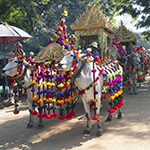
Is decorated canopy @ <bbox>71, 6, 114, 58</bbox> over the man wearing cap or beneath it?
over

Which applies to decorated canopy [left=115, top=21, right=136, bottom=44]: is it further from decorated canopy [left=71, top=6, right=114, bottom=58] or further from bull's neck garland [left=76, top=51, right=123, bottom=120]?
bull's neck garland [left=76, top=51, right=123, bottom=120]

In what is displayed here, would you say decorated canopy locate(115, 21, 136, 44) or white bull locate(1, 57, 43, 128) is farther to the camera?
decorated canopy locate(115, 21, 136, 44)

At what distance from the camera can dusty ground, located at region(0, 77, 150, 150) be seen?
391 centimetres

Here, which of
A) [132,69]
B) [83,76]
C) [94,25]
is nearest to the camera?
[83,76]

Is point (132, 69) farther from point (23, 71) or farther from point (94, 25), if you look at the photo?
point (23, 71)

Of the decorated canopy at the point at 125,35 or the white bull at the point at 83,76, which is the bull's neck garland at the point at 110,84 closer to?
the white bull at the point at 83,76

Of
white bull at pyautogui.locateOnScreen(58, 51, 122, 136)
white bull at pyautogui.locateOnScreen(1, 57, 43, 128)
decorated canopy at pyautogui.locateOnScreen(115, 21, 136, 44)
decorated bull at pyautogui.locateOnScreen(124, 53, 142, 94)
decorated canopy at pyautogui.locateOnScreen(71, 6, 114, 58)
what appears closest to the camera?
white bull at pyautogui.locateOnScreen(58, 51, 122, 136)

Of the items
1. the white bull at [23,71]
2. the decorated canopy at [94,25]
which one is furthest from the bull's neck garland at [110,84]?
the white bull at [23,71]

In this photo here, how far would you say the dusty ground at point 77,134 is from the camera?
3907 millimetres

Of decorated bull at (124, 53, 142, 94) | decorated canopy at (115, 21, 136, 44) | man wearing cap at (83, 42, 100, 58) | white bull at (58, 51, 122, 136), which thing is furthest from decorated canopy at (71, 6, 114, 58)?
decorated canopy at (115, 21, 136, 44)

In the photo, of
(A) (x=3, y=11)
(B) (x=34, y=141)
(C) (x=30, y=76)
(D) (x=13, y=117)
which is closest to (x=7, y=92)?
(D) (x=13, y=117)

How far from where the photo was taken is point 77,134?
4.58 metres

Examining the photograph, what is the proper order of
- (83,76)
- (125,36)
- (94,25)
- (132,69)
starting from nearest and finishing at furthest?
1. (83,76)
2. (94,25)
3. (132,69)
4. (125,36)

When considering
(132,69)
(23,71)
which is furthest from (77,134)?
(132,69)
